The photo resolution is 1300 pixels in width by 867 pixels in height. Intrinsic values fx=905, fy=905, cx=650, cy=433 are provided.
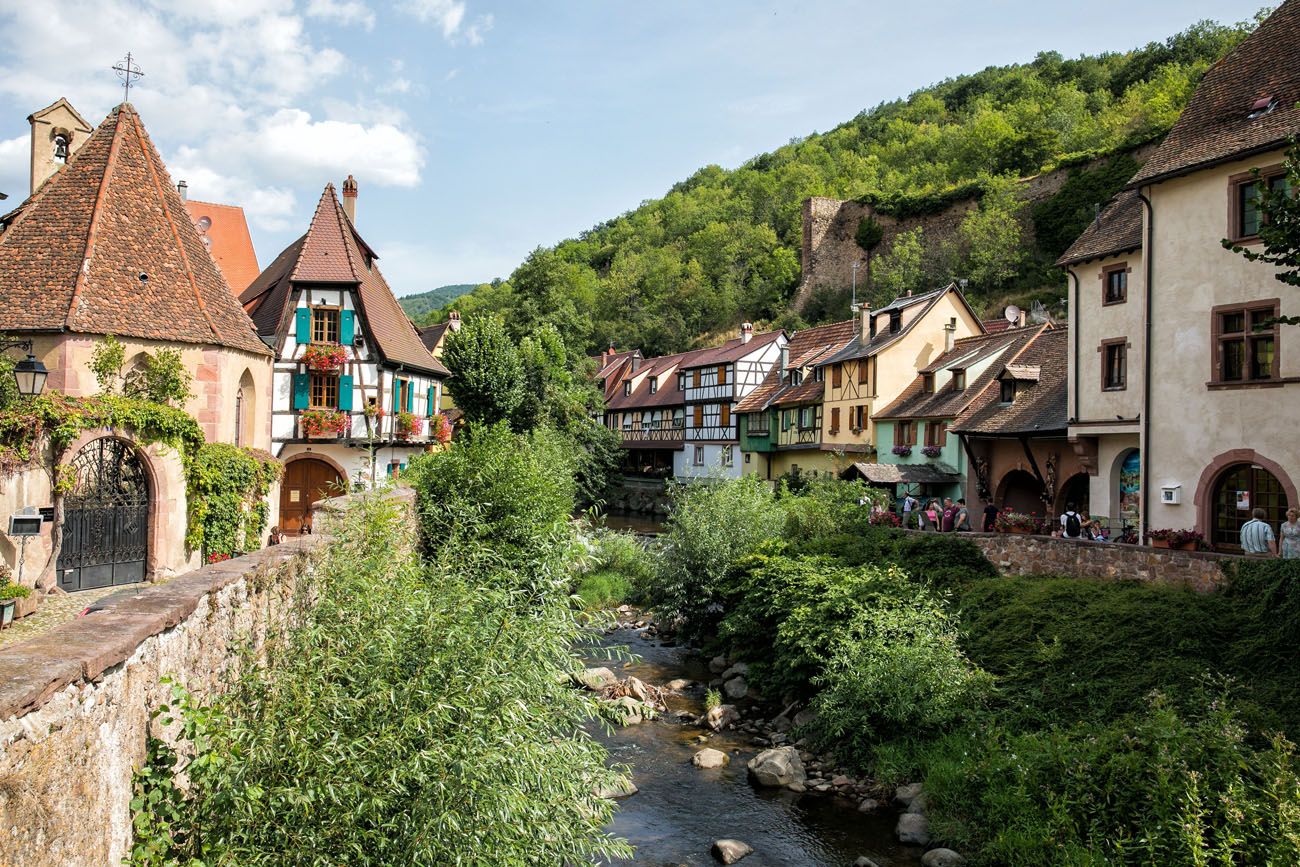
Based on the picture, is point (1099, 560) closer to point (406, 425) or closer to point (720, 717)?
point (720, 717)

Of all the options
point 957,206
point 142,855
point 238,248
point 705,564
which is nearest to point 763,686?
point 705,564

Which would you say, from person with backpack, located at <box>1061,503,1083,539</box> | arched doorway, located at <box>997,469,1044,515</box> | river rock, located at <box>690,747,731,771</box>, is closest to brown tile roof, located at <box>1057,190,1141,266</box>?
person with backpack, located at <box>1061,503,1083,539</box>

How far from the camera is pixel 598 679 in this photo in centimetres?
1786

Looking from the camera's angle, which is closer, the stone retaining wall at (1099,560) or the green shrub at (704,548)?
the stone retaining wall at (1099,560)

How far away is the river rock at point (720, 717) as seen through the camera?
16.2 metres

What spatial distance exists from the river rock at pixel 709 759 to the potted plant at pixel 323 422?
16.2m

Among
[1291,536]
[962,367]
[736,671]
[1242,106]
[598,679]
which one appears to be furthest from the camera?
[962,367]

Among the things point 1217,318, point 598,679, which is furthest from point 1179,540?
point 598,679

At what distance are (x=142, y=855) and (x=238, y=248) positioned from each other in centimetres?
3724

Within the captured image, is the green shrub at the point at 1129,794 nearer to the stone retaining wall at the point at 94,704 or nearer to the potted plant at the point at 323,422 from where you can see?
the stone retaining wall at the point at 94,704

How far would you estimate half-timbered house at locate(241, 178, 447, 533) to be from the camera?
86.6 ft

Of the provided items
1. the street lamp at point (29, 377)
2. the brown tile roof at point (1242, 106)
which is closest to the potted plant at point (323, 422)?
the street lamp at point (29, 377)

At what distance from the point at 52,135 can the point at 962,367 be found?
2885cm

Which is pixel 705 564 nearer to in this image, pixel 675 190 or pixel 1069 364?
pixel 1069 364
